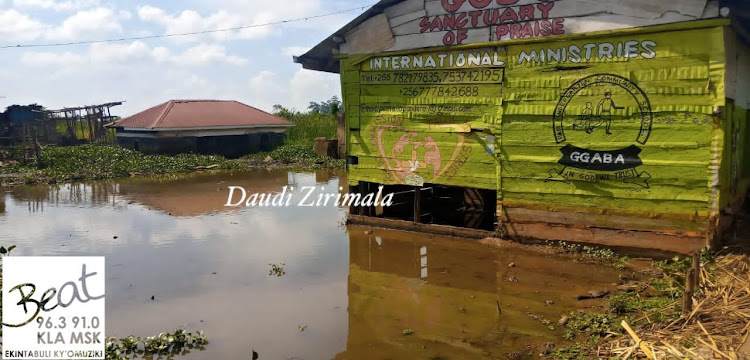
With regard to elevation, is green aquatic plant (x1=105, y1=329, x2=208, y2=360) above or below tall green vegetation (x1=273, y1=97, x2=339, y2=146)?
below

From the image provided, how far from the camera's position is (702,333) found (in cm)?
512

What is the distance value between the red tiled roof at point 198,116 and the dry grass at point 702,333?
23.1 meters

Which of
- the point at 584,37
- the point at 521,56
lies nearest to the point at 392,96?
the point at 521,56

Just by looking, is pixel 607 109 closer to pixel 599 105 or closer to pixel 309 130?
pixel 599 105

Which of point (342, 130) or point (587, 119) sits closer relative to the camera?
point (587, 119)

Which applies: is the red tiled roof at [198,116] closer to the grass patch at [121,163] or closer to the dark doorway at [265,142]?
the dark doorway at [265,142]

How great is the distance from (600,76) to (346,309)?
17.4ft

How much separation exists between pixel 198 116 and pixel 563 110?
21389 millimetres

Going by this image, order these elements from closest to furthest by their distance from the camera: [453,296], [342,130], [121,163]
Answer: [453,296], [342,130], [121,163]

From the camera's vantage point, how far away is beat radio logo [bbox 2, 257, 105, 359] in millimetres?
5789

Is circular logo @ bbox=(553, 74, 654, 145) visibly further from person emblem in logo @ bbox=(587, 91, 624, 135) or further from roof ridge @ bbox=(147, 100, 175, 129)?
roof ridge @ bbox=(147, 100, 175, 129)

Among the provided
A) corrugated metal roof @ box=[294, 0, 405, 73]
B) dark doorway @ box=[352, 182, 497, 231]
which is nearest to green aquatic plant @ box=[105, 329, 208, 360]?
dark doorway @ box=[352, 182, 497, 231]

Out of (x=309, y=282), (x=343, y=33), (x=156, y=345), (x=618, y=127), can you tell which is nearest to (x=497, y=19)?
(x=618, y=127)

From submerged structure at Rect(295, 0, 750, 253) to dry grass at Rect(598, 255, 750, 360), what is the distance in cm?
263
